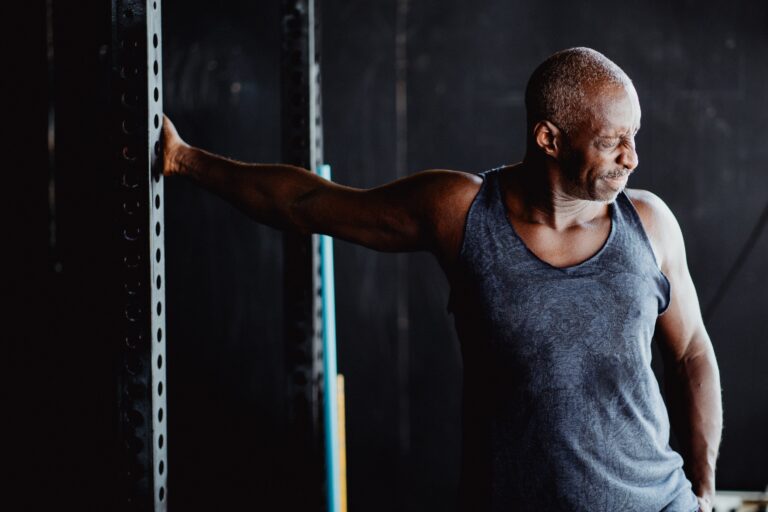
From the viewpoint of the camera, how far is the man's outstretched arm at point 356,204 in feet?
5.32

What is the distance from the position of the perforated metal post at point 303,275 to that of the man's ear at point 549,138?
0.67 meters

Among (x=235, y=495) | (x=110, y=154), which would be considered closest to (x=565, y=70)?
(x=110, y=154)

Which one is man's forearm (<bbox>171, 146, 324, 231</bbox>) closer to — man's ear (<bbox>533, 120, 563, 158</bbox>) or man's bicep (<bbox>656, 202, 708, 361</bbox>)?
man's ear (<bbox>533, 120, 563, 158</bbox>)

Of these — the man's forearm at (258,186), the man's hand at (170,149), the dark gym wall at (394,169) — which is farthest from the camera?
the dark gym wall at (394,169)

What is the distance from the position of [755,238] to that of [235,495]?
8.34 feet

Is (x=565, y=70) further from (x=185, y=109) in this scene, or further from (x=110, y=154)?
(x=185, y=109)

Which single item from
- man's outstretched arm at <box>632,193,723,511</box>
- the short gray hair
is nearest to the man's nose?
the short gray hair

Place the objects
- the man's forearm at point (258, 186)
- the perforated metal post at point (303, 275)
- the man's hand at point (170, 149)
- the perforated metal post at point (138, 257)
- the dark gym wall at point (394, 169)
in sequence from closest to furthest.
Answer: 1. the perforated metal post at point (138, 257)
2. the man's hand at point (170, 149)
3. the man's forearm at point (258, 186)
4. the perforated metal post at point (303, 275)
5. the dark gym wall at point (394, 169)

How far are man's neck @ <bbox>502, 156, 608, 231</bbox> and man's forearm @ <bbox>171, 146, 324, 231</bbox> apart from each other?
1.45 feet

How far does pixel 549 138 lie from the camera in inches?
63.2

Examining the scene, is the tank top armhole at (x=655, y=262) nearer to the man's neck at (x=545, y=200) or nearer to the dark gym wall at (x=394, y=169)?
the man's neck at (x=545, y=200)

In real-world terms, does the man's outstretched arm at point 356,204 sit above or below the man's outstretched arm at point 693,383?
above

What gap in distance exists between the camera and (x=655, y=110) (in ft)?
10.2

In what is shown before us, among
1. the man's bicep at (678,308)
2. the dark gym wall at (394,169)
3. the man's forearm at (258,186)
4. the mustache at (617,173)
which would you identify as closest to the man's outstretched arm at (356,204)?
the man's forearm at (258,186)
